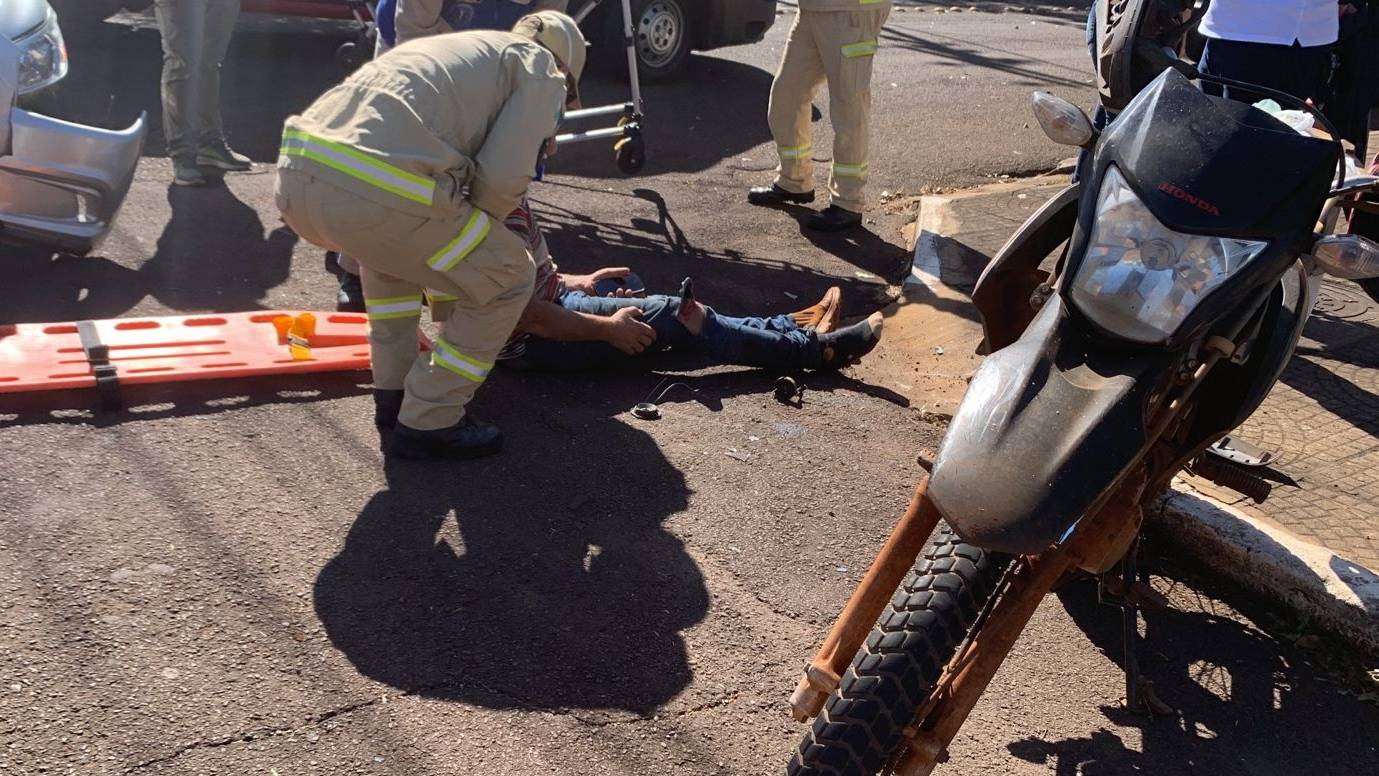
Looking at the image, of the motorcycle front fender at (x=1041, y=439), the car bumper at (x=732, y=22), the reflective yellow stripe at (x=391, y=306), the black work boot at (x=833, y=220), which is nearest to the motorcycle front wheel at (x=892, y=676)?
the motorcycle front fender at (x=1041, y=439)

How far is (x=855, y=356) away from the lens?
5.32 metres

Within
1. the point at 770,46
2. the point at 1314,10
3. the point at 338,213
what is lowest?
the point at 770,46

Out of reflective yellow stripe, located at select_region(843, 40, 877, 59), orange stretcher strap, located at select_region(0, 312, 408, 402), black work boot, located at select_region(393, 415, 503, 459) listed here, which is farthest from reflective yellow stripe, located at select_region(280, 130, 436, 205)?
reflective yellow stripe, located at select_region(843, 40, 877, 59)

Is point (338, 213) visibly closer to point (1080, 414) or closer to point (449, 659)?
point (449, 659)

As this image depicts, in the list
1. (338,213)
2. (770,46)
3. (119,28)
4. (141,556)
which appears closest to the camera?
(141,556)

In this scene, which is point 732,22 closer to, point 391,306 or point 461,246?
point 391,306

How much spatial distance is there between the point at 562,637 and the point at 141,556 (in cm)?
118

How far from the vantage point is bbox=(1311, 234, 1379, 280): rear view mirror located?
2.76 m

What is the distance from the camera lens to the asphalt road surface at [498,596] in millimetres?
3076

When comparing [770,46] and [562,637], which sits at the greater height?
[562,637]

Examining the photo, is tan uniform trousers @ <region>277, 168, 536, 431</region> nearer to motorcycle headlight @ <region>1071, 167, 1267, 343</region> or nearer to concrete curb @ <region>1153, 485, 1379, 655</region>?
motorcycle headlight @ <region>1071, 167, 1267, 343</region>

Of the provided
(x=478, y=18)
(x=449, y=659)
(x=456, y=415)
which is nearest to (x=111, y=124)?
(x=478, y=18)

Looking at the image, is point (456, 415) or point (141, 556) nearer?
point (141, 556)

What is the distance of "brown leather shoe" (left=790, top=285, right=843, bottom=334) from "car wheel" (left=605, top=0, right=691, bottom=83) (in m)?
5.12
